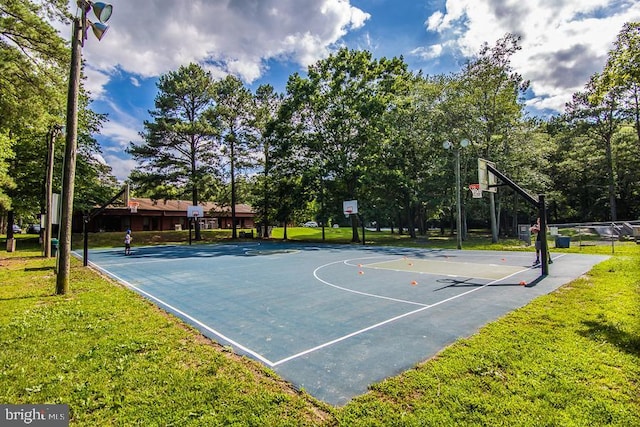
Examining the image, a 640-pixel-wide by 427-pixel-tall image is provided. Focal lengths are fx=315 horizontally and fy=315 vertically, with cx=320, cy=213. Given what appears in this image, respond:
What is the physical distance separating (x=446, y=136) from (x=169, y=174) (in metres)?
24.3

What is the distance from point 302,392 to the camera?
11.4 feet

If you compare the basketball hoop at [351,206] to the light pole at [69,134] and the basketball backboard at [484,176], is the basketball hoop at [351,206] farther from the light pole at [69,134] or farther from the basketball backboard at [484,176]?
the light pole at [69,134]

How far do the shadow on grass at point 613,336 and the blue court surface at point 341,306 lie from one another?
4.58 ft

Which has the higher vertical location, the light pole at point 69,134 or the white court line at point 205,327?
the light pole at point 69,134

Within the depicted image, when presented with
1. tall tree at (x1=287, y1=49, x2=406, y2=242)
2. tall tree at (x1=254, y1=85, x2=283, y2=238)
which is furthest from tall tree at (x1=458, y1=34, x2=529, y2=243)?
tall tree at (x1=254, y1=85, x2=283, y2=238)

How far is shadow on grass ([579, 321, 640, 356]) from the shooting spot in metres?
4.36

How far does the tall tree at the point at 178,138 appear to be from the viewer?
1104 inches

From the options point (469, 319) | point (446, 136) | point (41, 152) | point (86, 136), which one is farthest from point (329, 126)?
point (469, 319)

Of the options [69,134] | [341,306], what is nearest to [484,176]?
[341,306]

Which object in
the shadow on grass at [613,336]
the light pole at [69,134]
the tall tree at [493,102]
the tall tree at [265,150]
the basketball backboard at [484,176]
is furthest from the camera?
the tall tree at [265,150]

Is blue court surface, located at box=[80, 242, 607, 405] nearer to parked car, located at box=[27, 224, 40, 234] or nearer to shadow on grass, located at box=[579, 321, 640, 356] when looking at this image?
shadow on grass, located at box=[579, 321, 640, 356]

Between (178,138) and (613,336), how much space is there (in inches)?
1221

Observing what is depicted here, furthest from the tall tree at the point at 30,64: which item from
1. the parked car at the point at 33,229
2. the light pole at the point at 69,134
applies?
the parked car at the point at 33,229

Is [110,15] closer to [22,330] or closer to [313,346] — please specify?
[22,330]
